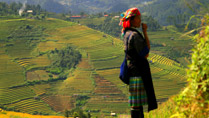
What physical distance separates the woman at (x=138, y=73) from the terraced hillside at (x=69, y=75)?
45066 mm

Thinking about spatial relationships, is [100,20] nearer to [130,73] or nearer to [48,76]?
[48,76]

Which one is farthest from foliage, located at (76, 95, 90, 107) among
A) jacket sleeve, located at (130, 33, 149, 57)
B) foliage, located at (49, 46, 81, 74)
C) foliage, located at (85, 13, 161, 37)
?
jacket sleeve, located at (130, 33, 149, 57)

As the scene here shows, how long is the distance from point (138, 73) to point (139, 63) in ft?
0.34

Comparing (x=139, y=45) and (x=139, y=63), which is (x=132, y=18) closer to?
(x=139, y=45)

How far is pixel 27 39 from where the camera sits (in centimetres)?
7288

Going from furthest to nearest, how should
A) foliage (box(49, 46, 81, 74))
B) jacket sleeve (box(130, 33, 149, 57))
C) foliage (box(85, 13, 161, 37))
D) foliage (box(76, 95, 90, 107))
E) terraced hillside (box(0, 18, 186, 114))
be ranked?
foliage (box(85, 13, 161, 37)) → foliage (box(49, 46, 81, 74)) → foliage (box(76, 95, 90, 107)) → terraced hillside (box(0, 18, 186, 114)) → jacket sleeve (box(130, 33, 149, 57))

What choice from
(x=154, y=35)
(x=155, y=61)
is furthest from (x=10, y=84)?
(x=154, y=35)

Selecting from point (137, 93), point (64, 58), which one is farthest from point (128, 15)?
point (64, 58)

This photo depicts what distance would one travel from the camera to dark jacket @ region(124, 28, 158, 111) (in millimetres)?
3141

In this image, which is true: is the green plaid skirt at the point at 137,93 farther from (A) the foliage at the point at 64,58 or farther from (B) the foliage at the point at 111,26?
(B) the foliage at the point at 111,26

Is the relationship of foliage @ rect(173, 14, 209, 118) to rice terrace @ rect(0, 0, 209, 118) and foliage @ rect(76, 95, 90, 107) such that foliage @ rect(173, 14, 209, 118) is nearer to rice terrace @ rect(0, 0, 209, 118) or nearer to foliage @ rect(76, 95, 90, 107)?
rice terrace @ rect(0, 0, 209, 118)

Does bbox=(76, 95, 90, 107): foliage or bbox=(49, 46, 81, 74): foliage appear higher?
bbox=(49, 46, 81, 74): foliage

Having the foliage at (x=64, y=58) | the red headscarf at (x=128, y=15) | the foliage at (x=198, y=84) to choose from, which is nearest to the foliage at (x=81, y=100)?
the foliage at (x=64, y=58)

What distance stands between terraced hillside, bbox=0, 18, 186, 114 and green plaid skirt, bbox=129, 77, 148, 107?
45062mm
